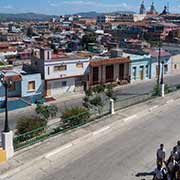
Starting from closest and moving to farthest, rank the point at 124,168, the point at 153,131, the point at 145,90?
1. the point at 124,168
2. the point at 153,131
3. the point at 145,90

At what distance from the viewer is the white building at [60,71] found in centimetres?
3634

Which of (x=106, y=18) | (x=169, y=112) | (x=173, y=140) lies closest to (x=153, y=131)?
(x=173, y=140)

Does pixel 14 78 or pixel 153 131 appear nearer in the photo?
pixel 153 131

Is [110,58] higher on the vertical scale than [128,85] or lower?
higher

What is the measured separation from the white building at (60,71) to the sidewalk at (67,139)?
14.2 meters

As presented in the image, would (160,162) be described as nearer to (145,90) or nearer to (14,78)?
(14,78)

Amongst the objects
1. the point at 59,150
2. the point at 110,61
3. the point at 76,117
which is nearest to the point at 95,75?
the point at 110,61

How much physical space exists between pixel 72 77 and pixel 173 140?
70.4ft

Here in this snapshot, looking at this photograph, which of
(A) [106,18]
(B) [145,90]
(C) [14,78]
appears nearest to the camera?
(C) [14,78]

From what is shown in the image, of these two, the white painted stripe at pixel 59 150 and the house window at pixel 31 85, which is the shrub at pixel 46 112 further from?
the white painted stripe at pixel 59 150

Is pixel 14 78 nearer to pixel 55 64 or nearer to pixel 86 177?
pixel 55 64

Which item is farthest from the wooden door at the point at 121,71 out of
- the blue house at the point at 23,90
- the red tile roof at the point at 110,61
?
the blue house at the point at 23,90

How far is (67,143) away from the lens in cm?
1666

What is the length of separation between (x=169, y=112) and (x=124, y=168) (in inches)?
398
